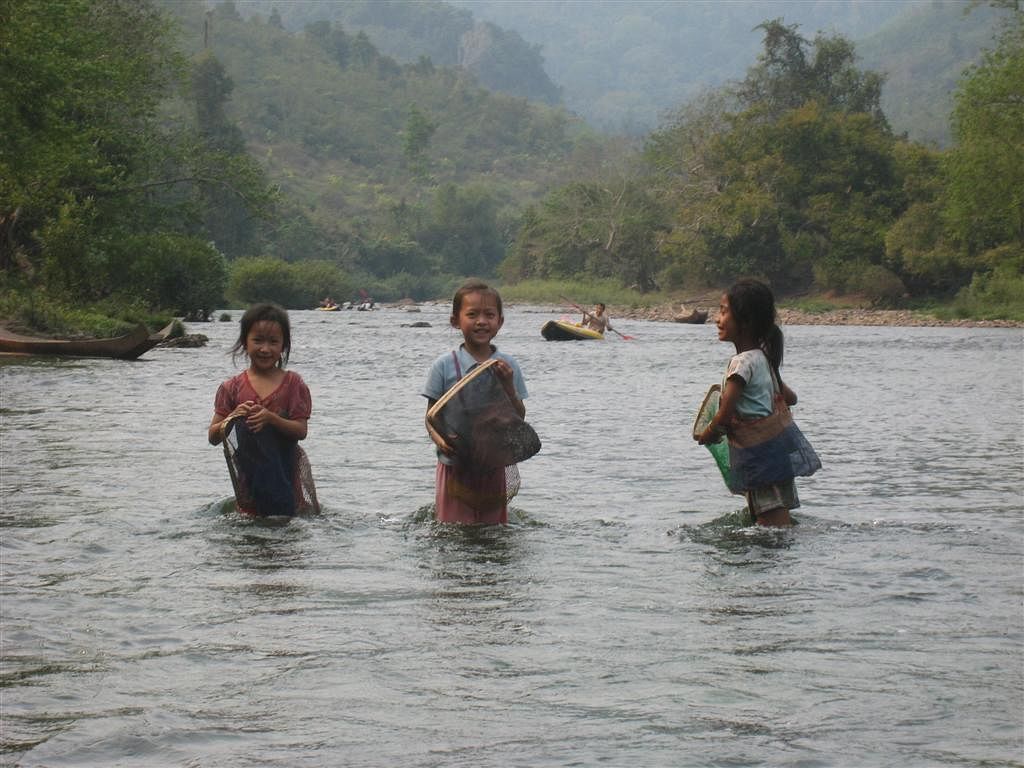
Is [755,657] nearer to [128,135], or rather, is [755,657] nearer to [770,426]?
[770,426]

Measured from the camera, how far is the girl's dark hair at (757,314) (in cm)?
775

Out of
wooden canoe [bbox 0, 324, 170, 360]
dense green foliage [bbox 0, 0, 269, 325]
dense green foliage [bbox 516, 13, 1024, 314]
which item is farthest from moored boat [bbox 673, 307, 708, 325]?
wooden canoe [bbox 0, 324, 170, 360]

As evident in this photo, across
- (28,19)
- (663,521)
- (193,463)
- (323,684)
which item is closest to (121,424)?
(193,463)

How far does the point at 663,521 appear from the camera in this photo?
9.12 meters

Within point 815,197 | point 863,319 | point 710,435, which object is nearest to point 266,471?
point 710,435

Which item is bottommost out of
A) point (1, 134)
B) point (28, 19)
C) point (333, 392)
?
point (333, 392)

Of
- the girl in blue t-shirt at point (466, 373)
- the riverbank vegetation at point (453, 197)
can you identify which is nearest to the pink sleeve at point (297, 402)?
the girl in blue t-shirt at point (466, 373)

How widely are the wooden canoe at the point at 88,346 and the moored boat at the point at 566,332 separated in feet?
57.1

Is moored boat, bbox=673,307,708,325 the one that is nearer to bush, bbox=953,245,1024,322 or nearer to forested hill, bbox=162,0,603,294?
bush, bbox=953,245,1024,322

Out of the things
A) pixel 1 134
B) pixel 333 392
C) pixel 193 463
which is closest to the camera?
pixel 193 463

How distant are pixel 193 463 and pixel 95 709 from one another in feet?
24.3

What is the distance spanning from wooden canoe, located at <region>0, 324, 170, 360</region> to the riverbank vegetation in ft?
15.2

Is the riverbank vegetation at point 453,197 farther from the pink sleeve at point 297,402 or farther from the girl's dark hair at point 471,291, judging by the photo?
the girl's dark hair at point 471,291

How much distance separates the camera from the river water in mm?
4285
